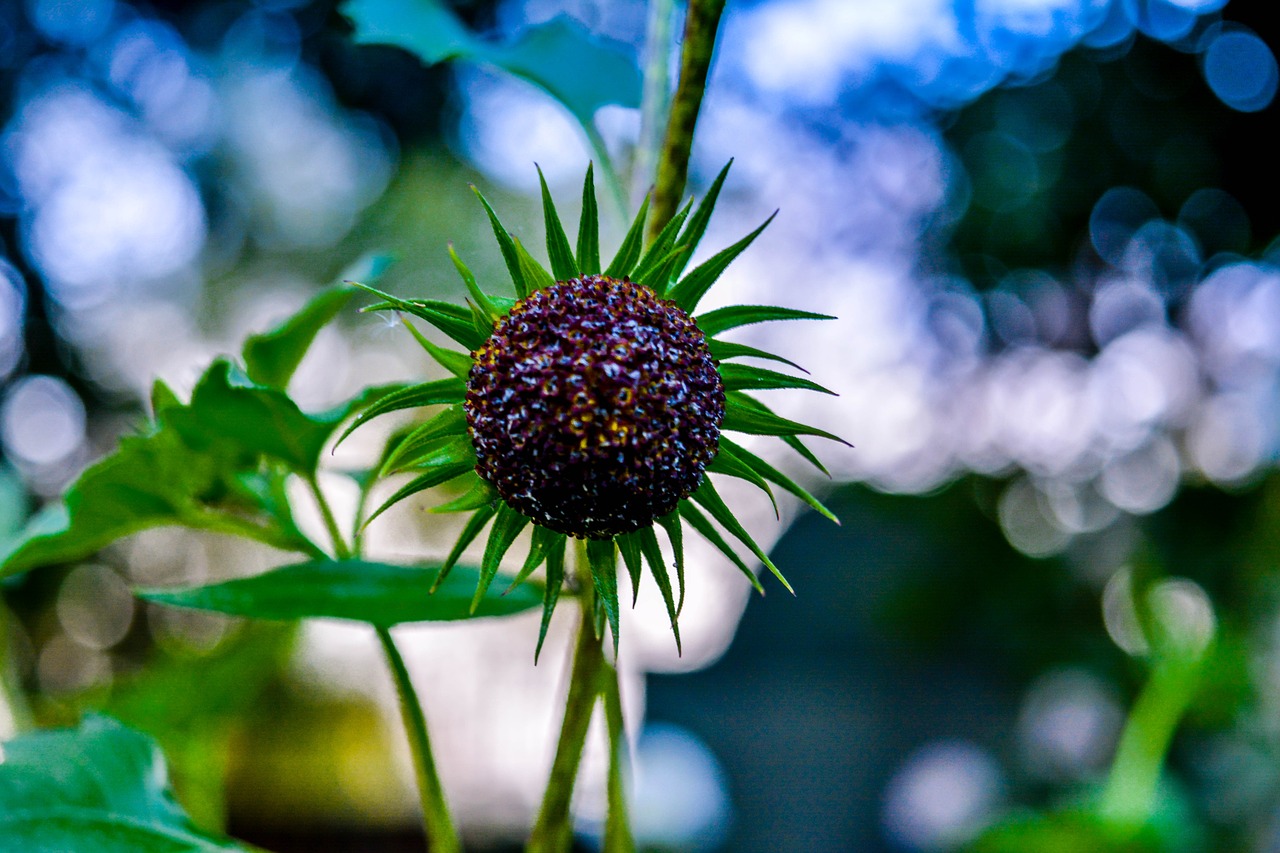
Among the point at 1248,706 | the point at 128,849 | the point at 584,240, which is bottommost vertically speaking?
the point at 128,849

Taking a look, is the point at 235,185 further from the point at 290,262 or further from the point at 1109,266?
the point at 1109,266

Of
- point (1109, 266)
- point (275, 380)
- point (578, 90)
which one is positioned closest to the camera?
point (275, 380)

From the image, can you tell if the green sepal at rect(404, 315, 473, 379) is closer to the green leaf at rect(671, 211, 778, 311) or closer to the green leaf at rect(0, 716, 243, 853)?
the green leaf at rect(671, 211, 778, 311)

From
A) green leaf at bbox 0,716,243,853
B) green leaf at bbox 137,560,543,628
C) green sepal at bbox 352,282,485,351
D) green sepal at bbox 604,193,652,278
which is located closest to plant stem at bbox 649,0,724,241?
green sepal at bbox 604,193,652,278

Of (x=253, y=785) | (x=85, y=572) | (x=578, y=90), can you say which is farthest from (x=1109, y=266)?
(x=85, y=572)

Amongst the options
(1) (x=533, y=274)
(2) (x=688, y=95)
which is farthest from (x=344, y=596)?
(2) (x=688, y=95)

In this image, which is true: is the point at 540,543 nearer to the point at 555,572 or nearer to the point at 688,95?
the point at 555,572

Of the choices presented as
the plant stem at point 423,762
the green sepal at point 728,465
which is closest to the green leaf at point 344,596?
the plant stem at point 423,762
